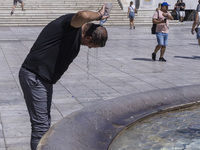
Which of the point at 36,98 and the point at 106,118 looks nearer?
the point at 36,98

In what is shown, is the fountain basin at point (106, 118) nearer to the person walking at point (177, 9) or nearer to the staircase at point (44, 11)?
the staircase at point (44, 11)

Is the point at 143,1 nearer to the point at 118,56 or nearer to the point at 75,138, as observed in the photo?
the point at 118,56

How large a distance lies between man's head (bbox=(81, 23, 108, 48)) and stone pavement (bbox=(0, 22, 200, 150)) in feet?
5.91

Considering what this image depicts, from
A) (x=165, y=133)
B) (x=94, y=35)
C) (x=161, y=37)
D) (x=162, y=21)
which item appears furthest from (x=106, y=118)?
(x=161, y=37)

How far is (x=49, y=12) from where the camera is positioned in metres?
27.7

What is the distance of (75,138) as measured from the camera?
13.0ft

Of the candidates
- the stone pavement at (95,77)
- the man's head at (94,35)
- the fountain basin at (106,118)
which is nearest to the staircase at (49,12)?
the stone pavement at (95,77)

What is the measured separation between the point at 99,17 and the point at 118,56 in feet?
31.2

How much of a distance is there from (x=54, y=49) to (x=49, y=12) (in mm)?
23977

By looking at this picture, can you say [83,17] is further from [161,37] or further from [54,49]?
[161,37]

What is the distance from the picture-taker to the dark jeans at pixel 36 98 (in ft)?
14.0

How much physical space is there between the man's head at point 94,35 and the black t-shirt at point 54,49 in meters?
0.06

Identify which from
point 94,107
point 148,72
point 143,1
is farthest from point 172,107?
point 143,1

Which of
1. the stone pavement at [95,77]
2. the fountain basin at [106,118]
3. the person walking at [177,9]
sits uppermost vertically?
the fountain basin at [106,118]
